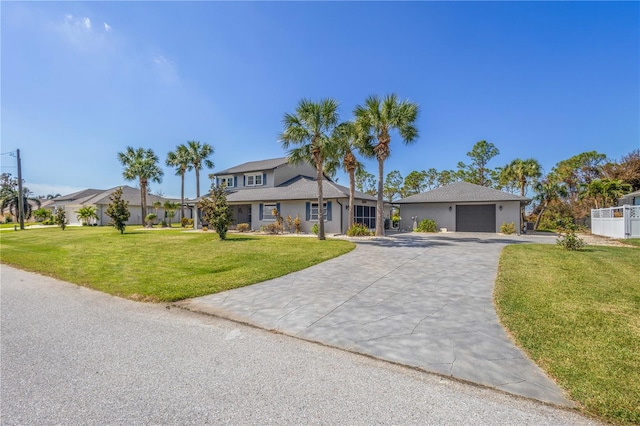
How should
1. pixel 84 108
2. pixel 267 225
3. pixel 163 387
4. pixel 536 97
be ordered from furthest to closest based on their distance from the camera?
1. pixel 267 225
2. pixel 536 97
3. pixel 84 108
4. pixel 163 387

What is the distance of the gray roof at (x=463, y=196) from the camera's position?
22.8 meters

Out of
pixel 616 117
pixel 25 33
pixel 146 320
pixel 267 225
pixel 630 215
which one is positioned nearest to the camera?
pixel 146 320

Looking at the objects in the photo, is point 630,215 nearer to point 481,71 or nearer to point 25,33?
point 481,71

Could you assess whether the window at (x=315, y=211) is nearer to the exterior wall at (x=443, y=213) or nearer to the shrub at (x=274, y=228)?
the shrub at (x=274, y=228)

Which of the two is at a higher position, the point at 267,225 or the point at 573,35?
the point at 573,35

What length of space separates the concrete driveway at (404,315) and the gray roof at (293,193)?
1253 cm

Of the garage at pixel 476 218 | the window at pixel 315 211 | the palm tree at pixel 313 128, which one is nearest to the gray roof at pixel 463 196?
the garage at pixel 476 218

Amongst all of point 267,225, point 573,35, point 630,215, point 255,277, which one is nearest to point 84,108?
point 267,225

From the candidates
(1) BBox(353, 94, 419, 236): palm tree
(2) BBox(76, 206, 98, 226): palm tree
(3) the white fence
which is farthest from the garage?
(2) BBox(76, 206, 98, 226): palm tree

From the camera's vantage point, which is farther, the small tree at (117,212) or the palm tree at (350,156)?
the small tree at (117,212)

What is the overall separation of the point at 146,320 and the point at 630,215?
23.4 metres

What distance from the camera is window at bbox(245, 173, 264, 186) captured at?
26969mm

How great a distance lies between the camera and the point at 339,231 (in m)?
20.7

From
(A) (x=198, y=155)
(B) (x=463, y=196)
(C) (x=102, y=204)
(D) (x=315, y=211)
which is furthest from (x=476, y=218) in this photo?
(C) (x=102, y=204)
